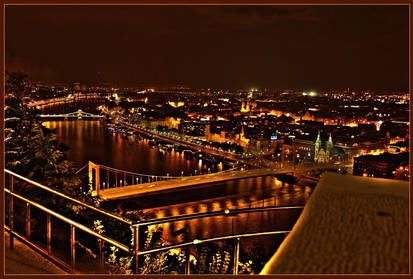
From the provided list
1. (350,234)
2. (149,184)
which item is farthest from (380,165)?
(350,234)

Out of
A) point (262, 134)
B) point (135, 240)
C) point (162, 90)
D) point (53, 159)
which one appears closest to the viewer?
point (135, 240)

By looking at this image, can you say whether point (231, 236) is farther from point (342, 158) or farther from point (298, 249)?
point (342, 158)

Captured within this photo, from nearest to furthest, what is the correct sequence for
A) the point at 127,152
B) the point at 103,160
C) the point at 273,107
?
the point at 103,160 → the point at 127,152 → the point at 273,107

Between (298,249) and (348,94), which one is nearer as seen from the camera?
(298,249)

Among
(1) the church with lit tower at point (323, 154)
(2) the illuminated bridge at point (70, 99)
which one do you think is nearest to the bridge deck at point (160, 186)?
(1) the church with lit tower at point (323, 154)

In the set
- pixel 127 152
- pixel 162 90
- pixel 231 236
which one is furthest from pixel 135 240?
pixel 162 90

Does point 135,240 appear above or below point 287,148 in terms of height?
above

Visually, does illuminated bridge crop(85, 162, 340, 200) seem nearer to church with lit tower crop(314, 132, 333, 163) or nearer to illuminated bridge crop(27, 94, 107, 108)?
church with lit tower crop(314, 132, 333, 163)

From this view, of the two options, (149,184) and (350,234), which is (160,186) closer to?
(149,184)
